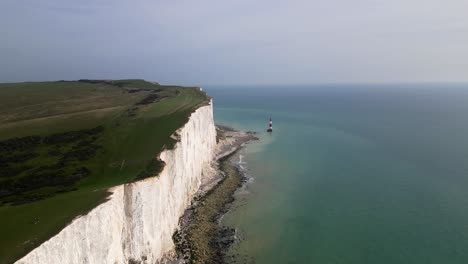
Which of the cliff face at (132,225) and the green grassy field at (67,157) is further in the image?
the green grassy field at (67,157)

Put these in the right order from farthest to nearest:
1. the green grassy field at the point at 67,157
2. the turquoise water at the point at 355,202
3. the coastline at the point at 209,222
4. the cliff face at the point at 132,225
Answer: the turquoise water at the point at 355,202
the coastline at the point at 209,222
the green grassy field at the point at 67,157
the cliff face at the point at 132,225

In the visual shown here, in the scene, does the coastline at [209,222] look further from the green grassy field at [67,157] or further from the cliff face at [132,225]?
the green grassy field at [67,157]

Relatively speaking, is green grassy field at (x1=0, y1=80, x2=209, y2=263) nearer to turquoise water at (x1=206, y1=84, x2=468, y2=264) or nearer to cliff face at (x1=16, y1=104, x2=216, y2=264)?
cliff face at (x1=16, y1=104, x2=216, y2=264)

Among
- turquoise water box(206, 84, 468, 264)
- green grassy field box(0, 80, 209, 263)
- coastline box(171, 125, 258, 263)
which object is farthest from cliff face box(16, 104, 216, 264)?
turquoise water box(206, 84, 468, 264)

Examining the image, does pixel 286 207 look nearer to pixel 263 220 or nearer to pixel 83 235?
pixel 263 220

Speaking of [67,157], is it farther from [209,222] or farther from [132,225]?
[209,222]

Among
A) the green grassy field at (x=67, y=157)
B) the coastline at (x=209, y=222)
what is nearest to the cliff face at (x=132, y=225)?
the green grassy field at (x=67, y=157)

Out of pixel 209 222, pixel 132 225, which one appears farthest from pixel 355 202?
pixel 132 225
